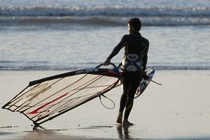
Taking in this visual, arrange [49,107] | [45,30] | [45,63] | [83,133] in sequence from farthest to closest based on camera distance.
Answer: [45,30] < [45,63] < [49,107] < [83,133]

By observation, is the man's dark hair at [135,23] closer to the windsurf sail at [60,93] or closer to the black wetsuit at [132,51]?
the black wetsuit at [132,51]

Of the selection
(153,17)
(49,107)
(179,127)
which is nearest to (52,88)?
(49,107)

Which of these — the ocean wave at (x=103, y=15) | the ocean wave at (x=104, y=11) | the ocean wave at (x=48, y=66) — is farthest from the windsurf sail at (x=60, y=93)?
the ocean wave at (x=104, y=11)

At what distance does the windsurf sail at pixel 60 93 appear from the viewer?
9.70 meters

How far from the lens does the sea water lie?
56.6 feet

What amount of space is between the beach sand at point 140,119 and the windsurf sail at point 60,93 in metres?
0.19

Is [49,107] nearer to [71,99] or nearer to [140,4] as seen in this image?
[71,99]

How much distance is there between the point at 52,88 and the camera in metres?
9.78

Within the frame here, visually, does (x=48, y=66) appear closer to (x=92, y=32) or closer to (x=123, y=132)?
(x=92, y=32)

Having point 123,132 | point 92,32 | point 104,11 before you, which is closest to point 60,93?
point 123,132

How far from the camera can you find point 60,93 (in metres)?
9.88

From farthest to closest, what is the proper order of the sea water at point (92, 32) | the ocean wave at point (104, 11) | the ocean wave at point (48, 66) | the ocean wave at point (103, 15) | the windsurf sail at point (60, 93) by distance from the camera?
the ocean wave at point (104, 11)
the ocean wave at point (103, 15)
the sea water at point (92, 32)
the ocean wave at point (48, 66)
the windsurf sail at point (60, 93)

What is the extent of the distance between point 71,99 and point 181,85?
3832 mm

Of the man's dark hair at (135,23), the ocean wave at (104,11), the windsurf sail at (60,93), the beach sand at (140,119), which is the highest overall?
the man's dark hair at (135,23)
